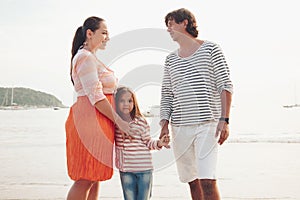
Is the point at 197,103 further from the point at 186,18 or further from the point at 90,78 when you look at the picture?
the point at 90,78

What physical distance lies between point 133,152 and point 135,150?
0.07ft

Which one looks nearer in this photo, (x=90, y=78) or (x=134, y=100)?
(x=90, y=78)

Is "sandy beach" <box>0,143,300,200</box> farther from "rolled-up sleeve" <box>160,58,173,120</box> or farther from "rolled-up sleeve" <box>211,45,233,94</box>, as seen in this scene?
"rolled-up sleeve" <box>211,45,233,94</box>

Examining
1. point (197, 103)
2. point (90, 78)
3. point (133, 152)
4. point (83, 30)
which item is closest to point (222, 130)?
point (197, 103)

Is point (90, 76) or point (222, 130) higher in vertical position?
point (90, 76)

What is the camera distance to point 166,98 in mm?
2812

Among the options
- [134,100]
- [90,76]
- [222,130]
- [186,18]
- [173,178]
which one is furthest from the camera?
[173,178]

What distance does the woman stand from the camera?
2.39 m

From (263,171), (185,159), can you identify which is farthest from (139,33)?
(263,171)

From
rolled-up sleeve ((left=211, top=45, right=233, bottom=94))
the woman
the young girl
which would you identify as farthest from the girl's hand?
rolled-up sleeve ((left=211, top=45, right=233, bottom=94))

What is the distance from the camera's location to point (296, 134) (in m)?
11.9

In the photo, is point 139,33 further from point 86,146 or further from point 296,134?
point 296,134

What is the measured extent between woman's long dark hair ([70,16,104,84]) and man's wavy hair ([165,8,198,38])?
508 mm

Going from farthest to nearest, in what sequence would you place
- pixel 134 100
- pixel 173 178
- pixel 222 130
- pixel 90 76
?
pixel 173 178 → pixel 134 100 → pixel 222 130 → pixel 90 76
